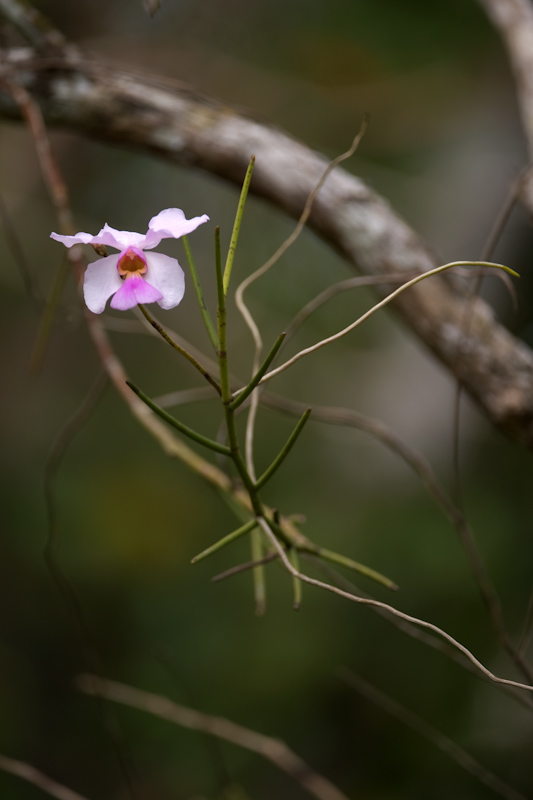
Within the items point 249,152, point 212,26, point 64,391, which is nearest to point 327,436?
point 64,391

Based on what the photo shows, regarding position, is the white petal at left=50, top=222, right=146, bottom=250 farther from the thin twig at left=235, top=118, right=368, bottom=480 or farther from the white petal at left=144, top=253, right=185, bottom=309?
the thin twig at left=235, top=118, right=368, bottom=480

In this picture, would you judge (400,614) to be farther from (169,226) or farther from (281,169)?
(281,169)

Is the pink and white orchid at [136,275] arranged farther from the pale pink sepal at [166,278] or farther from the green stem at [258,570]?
the green stem at [258,570]

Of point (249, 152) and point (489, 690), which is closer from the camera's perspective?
point (249, 152)

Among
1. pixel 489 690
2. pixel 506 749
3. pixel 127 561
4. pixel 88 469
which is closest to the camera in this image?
pixel 506 749

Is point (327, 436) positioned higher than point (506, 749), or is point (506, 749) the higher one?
point (327, 436)

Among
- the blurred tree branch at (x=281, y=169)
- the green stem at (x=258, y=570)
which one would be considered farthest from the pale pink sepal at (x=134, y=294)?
A: the blurred tree branch at (x=281, y=169)

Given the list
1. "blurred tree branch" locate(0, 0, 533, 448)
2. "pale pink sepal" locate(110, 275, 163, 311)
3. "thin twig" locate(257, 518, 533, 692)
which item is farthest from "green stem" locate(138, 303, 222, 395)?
"blurred tree branch" locate(0, 0, 533, 448)

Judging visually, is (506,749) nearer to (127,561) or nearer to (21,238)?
(127,561)
